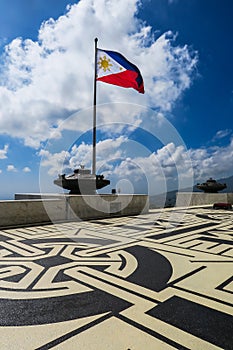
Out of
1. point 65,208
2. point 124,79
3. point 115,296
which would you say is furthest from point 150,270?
point 124,79

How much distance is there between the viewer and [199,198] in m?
18.0

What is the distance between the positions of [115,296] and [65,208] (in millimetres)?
6296

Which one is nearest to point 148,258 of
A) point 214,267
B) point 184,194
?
point 214,267

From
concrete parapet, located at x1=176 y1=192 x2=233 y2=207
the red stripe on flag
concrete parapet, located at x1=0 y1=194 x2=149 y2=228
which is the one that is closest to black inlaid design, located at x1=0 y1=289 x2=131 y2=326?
concrete parapet, located at x1=0 y1=194 x2=149 y2=228

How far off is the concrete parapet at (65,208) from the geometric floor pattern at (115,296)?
2.54 meters

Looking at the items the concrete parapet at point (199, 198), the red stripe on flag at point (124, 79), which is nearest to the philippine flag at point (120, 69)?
the red stripe on flag at point (124, 79)

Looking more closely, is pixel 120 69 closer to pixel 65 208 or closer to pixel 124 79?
pixel 124 79

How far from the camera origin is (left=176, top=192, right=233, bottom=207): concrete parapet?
58.7 feet

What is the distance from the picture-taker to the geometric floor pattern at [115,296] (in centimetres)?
195

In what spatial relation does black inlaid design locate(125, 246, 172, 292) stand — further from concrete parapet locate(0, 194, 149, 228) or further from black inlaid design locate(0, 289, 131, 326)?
concrete parapet locate(0, 194, 149, 228)

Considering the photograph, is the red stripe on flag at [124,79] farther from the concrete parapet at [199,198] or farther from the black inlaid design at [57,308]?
the black inlaid design at [57,308]

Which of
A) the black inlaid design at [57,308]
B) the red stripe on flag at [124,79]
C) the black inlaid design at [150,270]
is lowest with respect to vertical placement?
the black inlaid design at [57,308]

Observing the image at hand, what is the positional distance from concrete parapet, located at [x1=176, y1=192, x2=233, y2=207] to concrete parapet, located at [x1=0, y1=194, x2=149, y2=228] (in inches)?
288

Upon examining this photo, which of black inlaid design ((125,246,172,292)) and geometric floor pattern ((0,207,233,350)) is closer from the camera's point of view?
geometric floor pattern ((0,207,233,350))
